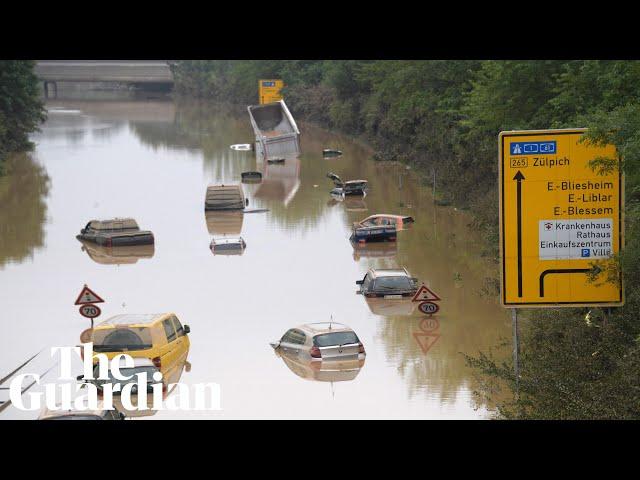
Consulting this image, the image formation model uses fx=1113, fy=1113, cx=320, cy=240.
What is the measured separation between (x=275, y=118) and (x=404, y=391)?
60.4m

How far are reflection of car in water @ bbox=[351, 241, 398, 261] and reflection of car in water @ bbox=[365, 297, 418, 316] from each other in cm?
739

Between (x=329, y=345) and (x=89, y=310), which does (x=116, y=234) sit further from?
(x=329, y=345)

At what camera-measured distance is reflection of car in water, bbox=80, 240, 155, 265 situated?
41.6 meters

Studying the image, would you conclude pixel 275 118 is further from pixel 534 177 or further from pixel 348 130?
pixel 534 177

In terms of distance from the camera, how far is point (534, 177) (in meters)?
17.4

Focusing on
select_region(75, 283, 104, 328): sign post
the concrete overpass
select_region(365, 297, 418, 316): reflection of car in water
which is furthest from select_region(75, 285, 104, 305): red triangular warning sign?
the concrete overpass

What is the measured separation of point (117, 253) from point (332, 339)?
1923 cm

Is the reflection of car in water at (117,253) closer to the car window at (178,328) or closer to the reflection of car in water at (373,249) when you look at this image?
the reflection of car in water at (373,249)

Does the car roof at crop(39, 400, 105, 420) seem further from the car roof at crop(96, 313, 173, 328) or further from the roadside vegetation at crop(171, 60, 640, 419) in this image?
the car roof at crop(96, 313, 173, 328)

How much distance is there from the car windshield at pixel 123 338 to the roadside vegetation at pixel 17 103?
53.3 metres

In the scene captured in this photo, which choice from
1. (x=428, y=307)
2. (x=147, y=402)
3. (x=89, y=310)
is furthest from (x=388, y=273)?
(x=147, y=402)

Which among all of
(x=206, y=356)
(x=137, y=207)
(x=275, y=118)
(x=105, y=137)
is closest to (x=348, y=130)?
(x=275, y=118)

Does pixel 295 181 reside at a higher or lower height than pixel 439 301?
higher

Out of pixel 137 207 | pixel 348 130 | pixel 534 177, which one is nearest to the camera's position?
pixel 534 177
